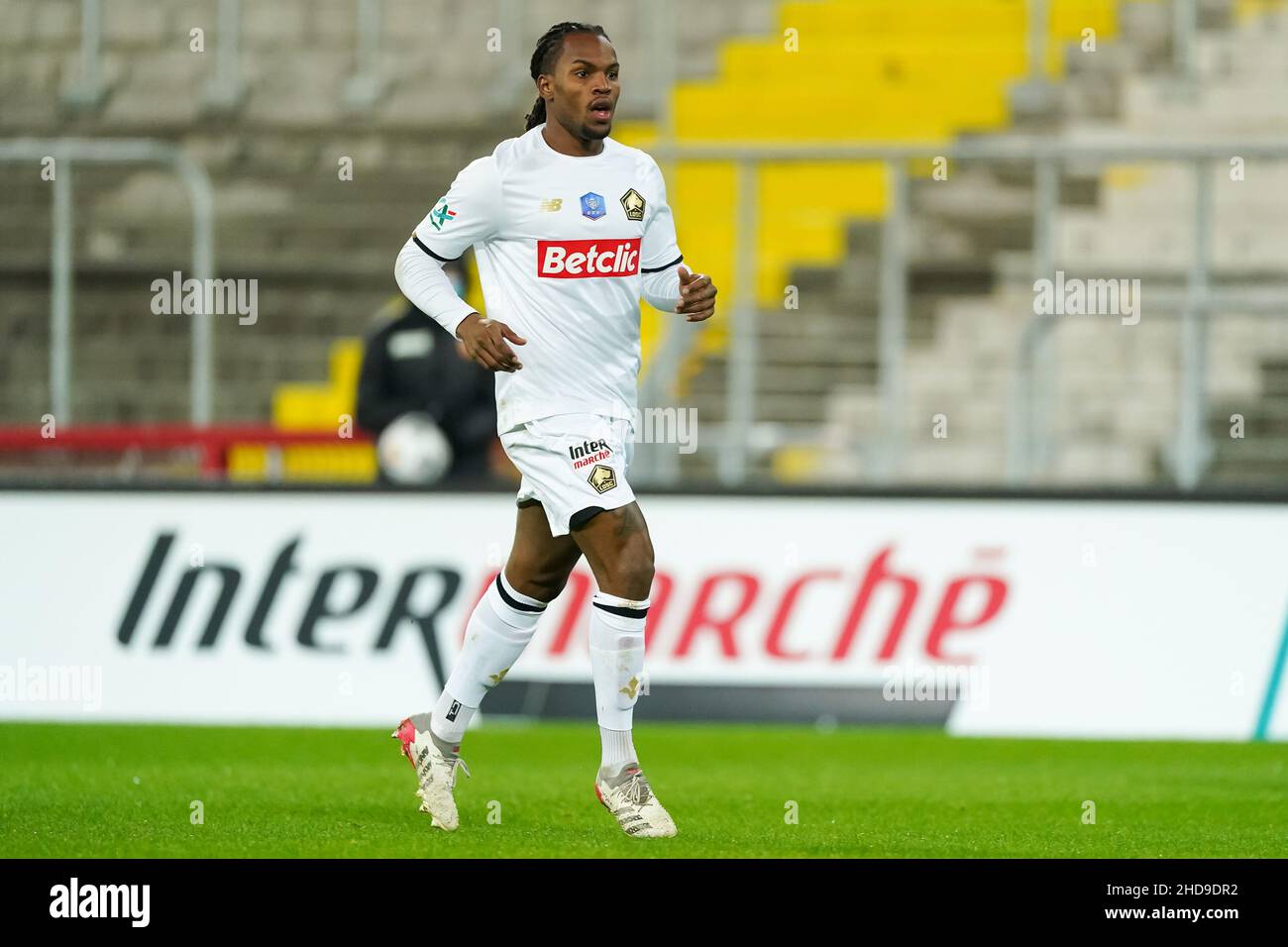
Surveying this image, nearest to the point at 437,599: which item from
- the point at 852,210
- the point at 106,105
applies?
the point at 852,210

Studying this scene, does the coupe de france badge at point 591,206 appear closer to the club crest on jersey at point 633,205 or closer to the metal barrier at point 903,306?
the club crest on jersey at point 633,205

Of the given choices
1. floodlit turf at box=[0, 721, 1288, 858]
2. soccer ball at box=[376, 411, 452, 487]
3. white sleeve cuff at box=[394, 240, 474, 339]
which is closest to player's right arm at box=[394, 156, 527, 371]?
white sleeve cuff at box=[394, 240, 474, 339]

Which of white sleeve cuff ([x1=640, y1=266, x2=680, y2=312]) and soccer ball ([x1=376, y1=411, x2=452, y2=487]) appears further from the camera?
soccer ball ([x1=376, y1=411, x2=452, y2=487])

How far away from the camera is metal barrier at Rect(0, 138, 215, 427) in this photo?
41.1ft

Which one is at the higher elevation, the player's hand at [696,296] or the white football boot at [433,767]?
the player's hand at [696,296]

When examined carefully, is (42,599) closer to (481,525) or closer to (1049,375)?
(481,525)

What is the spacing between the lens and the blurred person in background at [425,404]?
11.5 metres

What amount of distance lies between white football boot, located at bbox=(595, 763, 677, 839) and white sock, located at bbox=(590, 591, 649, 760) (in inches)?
3.2

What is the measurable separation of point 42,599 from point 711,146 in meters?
4.43

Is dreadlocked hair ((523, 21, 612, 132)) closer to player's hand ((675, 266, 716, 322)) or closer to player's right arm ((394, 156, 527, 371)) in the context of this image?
player's right arm ((394, 156, 527, 371))

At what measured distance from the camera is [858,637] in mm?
10648

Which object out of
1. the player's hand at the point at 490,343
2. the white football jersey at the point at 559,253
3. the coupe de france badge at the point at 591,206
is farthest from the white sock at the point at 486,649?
the coupe de france badge at the point at 591,206

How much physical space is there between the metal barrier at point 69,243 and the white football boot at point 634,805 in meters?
6.61

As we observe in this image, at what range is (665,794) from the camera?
7648mm
